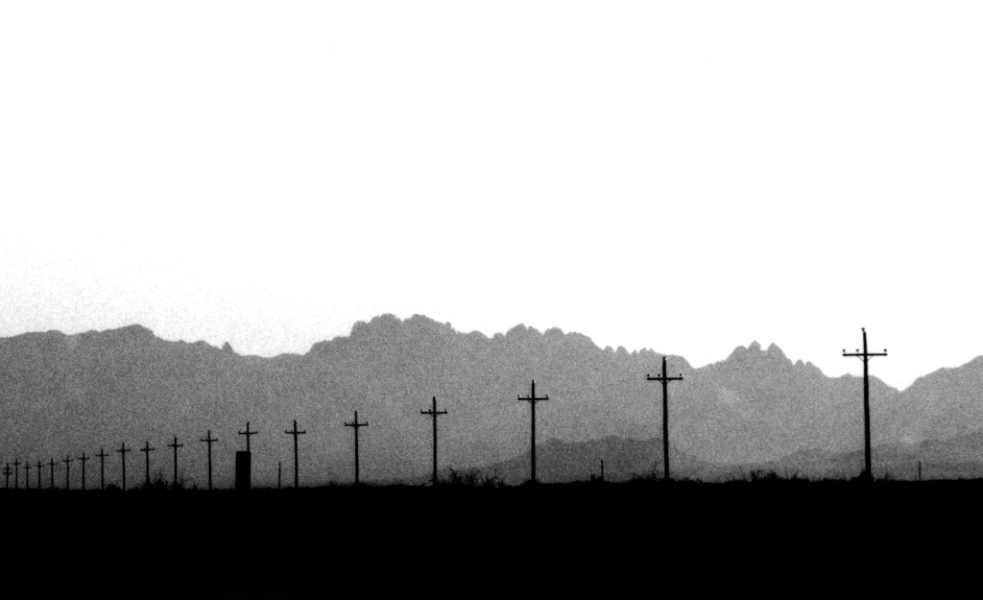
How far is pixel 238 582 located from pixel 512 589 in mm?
3431

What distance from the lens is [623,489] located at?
125 feet

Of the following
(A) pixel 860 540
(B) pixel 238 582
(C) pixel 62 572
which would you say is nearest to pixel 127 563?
(C) pixel 62 572

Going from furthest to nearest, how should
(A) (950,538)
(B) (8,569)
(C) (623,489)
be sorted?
(C) (623,489) → (A) (950,538) → (B) (8,569)

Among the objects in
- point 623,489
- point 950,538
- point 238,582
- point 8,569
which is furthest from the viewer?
point 623,489

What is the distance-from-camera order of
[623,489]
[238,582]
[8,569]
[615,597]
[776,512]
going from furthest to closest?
[623,489], [776,512], [8,569], [238,582], [615,597]

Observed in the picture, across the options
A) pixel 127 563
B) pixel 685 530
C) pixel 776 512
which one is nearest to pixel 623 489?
pixel 776 512

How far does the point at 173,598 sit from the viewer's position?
62.1 feet

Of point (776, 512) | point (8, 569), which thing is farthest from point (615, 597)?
point (776, 512)

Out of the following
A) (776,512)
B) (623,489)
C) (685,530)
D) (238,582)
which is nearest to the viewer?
(238,582)

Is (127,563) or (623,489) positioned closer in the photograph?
(127,563)

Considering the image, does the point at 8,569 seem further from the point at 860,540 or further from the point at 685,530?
the point at 860,540

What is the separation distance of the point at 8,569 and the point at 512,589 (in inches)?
270

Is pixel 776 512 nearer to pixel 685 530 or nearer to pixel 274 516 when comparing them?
pixel 685 530

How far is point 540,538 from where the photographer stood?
25125 millimetres
